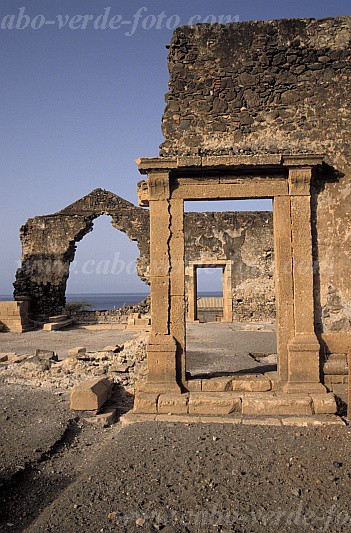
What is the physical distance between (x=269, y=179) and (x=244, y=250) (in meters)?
11.4

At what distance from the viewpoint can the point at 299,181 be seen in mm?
5324

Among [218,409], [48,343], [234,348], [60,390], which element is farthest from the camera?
[48,343]

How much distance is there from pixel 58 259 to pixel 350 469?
54.1 ft

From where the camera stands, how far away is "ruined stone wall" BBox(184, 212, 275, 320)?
16578 mm

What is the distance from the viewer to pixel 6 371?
730 centimetres

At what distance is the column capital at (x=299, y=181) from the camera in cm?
529

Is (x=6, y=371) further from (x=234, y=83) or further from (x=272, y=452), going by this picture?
(x=234, y=83)

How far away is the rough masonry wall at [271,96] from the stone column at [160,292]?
713 mm

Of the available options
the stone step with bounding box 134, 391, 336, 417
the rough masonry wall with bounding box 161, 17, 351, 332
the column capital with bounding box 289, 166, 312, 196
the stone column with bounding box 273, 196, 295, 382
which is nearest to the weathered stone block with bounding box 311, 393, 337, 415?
the stone step with bounding box 134, 391, 336, 417

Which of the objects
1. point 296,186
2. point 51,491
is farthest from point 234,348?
point 51,491

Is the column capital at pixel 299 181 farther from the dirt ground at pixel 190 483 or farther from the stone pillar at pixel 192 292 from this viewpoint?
the stone pillar at pixel 192 292

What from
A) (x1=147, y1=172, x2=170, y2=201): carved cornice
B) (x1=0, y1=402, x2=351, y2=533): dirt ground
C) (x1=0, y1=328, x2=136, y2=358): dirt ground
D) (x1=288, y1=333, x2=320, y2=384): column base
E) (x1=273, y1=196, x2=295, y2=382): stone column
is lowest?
(x1=0, y1=328, x2=136, y2=358): dirt ground

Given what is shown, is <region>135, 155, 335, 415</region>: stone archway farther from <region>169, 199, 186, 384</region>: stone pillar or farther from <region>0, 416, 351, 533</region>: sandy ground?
<region>0, 416, 351, 533</region>: sandy ground

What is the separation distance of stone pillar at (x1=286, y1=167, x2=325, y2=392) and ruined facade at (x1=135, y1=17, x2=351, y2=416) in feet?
0.04
